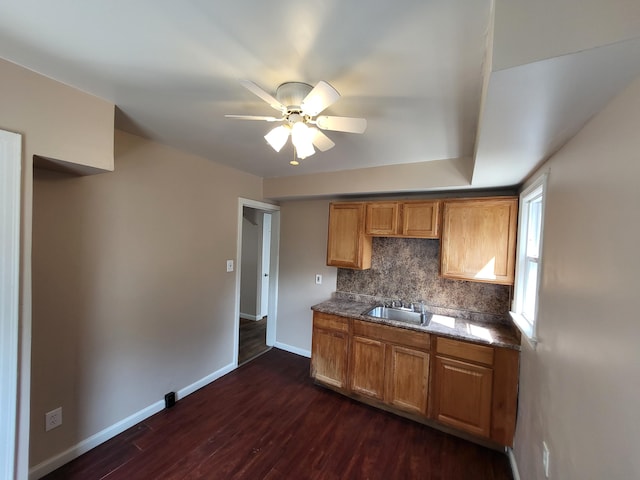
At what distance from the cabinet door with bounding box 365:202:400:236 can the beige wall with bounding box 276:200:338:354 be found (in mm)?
715

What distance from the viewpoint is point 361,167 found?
2.75m

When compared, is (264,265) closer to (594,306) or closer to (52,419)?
(52,419)

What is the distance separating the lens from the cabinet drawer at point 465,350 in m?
2.06

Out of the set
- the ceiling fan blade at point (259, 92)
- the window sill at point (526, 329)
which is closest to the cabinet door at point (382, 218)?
the window sill at point (526, 329)

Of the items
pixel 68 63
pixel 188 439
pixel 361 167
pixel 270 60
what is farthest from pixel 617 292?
pixel 188 439

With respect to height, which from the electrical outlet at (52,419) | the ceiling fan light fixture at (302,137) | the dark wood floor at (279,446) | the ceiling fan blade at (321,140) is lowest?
the dark wood floor at (279,446)

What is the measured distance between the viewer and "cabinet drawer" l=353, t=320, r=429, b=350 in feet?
7.56

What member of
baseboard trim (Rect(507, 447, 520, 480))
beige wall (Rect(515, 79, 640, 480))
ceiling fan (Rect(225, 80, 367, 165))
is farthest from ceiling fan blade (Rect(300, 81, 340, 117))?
baseboard trim (Rect(507, 447, 520, 480))

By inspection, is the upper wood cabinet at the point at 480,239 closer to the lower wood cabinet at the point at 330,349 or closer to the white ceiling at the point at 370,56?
the white ceiling at the point at 370,56

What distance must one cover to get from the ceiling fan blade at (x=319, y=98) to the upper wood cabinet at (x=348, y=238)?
164cm

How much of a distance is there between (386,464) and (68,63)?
10.1ft

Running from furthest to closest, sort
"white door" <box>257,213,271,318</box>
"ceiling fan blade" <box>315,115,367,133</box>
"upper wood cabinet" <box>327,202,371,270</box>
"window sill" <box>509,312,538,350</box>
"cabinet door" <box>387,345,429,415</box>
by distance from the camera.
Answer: "white door" <box>257,213,271,318</box> → "upper wood cabinet" <box>327,202,371,270</box> → "cabinet door" <box>387,345,429,415</box> → "window sill" <box>509,312,538,350</box> → "ceiling fan blade" <box>315,115,367,133</box>

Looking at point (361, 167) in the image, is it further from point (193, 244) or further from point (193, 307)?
point (193, 307)

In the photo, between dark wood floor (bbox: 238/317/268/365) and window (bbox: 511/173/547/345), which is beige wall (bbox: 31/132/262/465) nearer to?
dark wood floor (bbox: 238/317/268/365)
